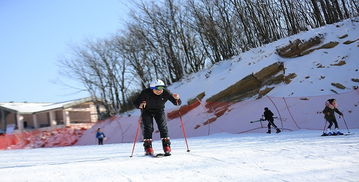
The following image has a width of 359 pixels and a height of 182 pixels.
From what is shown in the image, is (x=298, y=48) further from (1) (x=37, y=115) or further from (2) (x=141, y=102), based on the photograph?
(1) (x=37, y=115)

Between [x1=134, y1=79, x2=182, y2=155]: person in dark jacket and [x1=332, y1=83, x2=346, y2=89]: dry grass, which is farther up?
[x1=332, y1=83, x2=346, y2=89]: dry grass

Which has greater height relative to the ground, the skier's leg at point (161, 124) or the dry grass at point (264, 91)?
the dry grass at point (264, 91)

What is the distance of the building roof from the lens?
38375mm

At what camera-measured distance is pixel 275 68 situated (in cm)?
2286

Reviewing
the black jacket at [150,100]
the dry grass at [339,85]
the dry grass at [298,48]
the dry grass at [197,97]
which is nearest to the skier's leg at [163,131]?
the black jacket at [150,100]

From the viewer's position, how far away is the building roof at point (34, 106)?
1511 inches

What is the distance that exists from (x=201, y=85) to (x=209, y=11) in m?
7.83

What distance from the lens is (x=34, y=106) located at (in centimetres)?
4138

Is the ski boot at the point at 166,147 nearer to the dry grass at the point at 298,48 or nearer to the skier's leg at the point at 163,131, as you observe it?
the skier's leg at the point at 163,131

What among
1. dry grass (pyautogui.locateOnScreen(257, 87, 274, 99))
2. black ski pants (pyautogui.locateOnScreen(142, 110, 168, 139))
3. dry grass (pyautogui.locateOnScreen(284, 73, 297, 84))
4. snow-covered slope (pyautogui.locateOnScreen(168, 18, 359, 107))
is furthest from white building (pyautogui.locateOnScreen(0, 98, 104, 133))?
black ski pants (pyautogui.locateOnScreen(142, 110, 168, 139))

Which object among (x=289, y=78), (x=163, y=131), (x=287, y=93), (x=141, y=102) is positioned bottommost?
(x=163, y=131)

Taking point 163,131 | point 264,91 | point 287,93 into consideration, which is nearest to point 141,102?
point 163,131

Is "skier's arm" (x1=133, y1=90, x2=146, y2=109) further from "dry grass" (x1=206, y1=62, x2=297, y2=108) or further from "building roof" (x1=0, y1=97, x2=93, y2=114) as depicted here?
"building roof" (x1=0, y1=97, x2=93, y2=114)

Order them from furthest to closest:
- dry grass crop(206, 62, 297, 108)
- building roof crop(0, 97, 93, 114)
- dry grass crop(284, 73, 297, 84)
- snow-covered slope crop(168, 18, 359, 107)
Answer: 1. building roof crop(0, 97, 93, 114)
2. dry grass crop(206, 62, 297, 108)
3. dry grass crop(284, 73, 297, 84)
4. snow-covered slope crop(168, 18, 359, 107)
